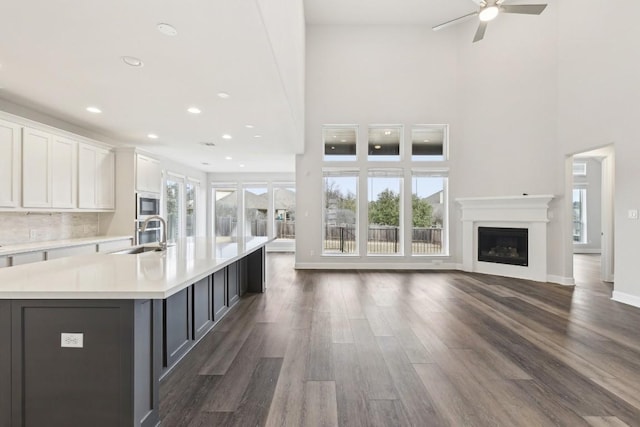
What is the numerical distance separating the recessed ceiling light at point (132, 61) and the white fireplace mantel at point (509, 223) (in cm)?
590

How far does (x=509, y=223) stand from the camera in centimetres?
558

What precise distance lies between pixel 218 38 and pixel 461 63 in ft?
20.3

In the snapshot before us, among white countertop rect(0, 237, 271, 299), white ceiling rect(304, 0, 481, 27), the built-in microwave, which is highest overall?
white ceiling rect(304, 0, 481, 27)

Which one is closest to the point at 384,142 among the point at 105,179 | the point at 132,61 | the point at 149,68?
the point at 149,68

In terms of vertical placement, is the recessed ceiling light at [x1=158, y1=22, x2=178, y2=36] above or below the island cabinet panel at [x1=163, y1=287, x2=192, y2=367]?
above

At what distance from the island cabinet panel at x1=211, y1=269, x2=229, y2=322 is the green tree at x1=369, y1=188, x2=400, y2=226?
13.0 feet

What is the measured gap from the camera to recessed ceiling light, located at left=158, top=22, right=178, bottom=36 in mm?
2018

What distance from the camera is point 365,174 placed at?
6.58 meters

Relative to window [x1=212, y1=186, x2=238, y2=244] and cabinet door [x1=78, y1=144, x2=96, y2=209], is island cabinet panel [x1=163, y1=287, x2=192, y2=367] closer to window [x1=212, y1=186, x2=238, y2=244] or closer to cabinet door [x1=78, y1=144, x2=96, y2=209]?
cabinet door [x1=78, y1=144, x2=96, y2=209]

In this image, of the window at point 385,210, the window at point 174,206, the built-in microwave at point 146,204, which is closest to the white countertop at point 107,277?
the built-in microwave at point 146,204

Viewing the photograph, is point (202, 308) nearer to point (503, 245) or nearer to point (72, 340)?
point (72, 340)

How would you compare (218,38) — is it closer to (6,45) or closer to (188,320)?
(6,45)

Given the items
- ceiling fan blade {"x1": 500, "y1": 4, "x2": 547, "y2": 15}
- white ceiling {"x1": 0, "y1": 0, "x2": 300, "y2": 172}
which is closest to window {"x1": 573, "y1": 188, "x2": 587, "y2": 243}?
ceiling fan blade {"x1": 500, "y1": 4, "x2": 547, "y2": 15}

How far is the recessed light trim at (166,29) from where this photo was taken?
79.4 inches
